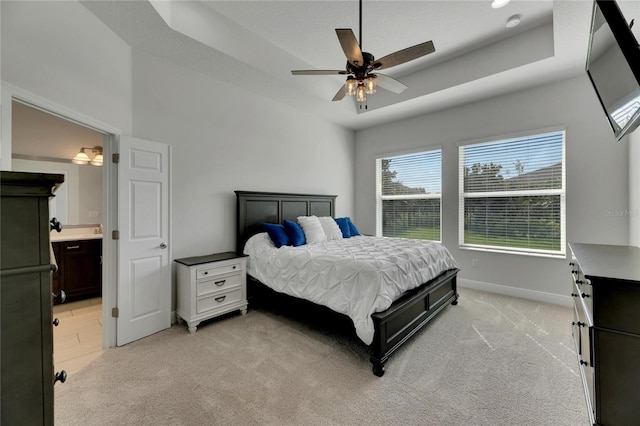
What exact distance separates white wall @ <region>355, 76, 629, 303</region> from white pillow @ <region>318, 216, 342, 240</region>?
1.88 m

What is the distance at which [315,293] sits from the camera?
8.66 feet

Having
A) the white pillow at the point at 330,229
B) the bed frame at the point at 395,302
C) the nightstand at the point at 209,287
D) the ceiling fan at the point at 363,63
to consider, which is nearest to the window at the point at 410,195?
the bed frame at the point at 395,302

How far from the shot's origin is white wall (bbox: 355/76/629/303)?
3.22 metres

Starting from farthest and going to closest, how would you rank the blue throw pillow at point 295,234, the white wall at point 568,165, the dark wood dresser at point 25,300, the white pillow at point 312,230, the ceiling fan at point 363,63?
1. the white pillow at point 312,230
2. the blue throw pillow at point 295,234
3. the white wall at point 568,165
4. the ceiling fan at point 363,63
5. the dark wood dresser at point 25,300

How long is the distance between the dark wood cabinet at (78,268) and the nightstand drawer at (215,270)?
2176mm

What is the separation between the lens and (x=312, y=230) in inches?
152

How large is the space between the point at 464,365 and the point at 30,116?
5.67m

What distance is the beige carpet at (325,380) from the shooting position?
169cm

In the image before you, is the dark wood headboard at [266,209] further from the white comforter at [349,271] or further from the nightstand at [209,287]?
the nightstand at [209,287]

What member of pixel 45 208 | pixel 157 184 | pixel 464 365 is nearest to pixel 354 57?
pixel 45 208

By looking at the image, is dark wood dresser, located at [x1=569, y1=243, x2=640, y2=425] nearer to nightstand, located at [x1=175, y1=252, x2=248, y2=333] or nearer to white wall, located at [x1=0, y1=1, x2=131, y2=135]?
nightstand, located at [x1=175, y1=252, x2=248, y2=333]

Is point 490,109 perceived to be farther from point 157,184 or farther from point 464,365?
point 157,184

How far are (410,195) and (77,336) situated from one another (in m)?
5.11

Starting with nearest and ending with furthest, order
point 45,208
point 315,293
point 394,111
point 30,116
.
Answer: point 45,208
point 315,293
point 30,116
point 394,111
